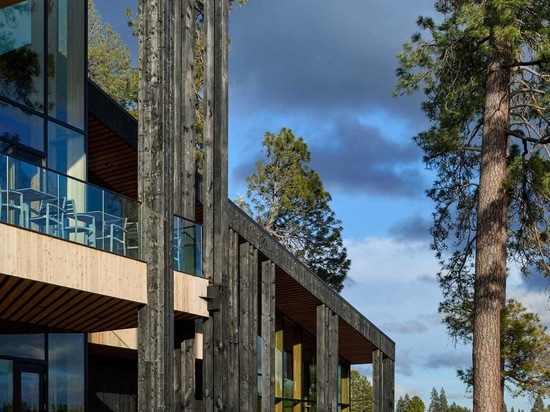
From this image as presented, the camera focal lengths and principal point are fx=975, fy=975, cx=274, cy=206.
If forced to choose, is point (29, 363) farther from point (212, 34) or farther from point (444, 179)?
point (444, 179)

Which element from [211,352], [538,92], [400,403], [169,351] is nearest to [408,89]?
[538,92]

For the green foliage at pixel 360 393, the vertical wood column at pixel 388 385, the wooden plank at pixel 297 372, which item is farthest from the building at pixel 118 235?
the green foliage at pixel 360 393

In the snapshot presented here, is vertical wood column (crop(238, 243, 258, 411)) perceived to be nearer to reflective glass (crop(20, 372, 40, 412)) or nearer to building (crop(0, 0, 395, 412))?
building (crop(0, 0, 395, 412))

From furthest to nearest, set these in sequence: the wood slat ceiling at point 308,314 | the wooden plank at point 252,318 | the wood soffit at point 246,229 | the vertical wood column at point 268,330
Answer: the wood slat ceiling at point 308,314 < the vertical wood column at point 268,330 < the wooden plank at point 252,318 < the wood soffit at point 246,229

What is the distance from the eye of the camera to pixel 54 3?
661 inches

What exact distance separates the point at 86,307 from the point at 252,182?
26.0 metres

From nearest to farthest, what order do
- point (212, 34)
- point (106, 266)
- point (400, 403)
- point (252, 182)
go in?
1. point (106, 266)
2. point (212, 34)
3. point (252, 182)
4. point (400, 403)

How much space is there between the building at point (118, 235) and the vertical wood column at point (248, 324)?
28 mm

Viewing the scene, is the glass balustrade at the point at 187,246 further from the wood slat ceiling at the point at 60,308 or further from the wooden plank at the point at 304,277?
the wooden plank at the point at 304,277

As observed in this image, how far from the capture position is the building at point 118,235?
1303 centimetres

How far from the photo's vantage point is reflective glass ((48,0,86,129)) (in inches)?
648

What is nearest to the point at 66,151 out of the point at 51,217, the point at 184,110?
the point at 184,110

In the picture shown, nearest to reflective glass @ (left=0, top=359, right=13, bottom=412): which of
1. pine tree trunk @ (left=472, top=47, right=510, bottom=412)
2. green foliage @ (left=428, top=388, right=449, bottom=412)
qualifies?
pine tree trunk @ (left=472, top=47, right=510, bottom=412)

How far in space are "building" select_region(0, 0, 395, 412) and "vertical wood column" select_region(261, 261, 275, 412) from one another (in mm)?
30
